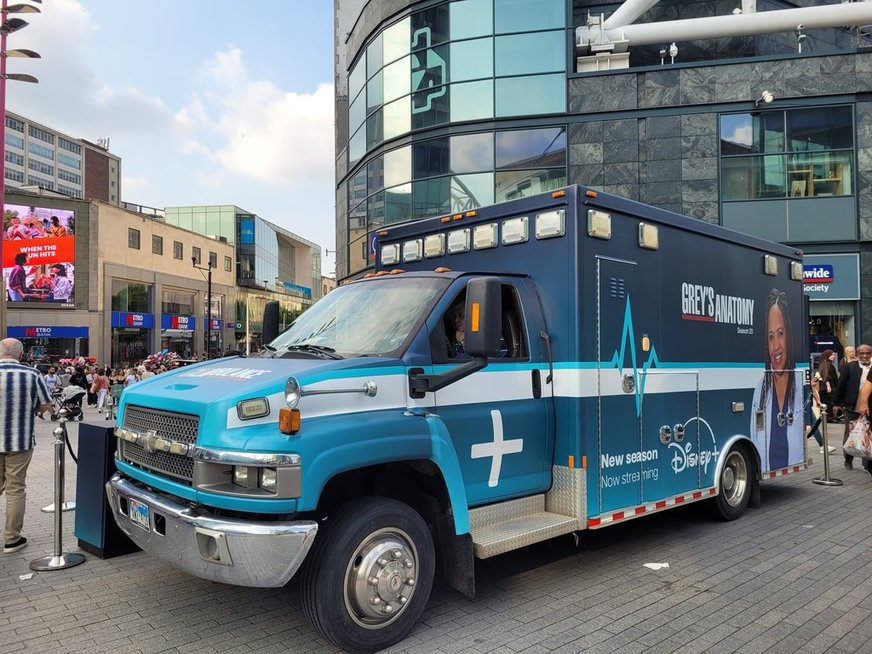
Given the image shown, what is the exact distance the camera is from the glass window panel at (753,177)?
1984 centimetres

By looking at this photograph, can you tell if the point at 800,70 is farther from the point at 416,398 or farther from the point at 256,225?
the point at 256,225

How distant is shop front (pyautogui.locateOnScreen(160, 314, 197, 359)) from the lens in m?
54.2

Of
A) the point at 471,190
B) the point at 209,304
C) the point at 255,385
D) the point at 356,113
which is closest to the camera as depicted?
the point at 255,385

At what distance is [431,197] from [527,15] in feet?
20.9

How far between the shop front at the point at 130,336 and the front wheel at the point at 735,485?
1835 inches

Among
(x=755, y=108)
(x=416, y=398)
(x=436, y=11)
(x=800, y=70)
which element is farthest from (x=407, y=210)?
(x=416, y=398)

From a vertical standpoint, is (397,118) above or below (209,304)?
above

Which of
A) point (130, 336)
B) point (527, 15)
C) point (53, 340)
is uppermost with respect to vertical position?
point (527, 15)

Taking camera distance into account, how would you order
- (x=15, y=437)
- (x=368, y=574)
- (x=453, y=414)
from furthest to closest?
(x=15, y=437)
(x=453, y=414)
(x=368, y=574)

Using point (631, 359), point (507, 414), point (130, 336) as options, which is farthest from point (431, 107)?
point (130, 336)

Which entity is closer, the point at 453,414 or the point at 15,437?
the point at 453,414

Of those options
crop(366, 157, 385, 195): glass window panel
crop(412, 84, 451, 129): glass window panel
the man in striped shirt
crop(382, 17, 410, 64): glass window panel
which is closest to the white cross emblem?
the man in striped shirt

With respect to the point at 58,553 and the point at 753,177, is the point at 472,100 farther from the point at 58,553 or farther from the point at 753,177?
the point at 58,553

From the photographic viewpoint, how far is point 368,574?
150 inches
